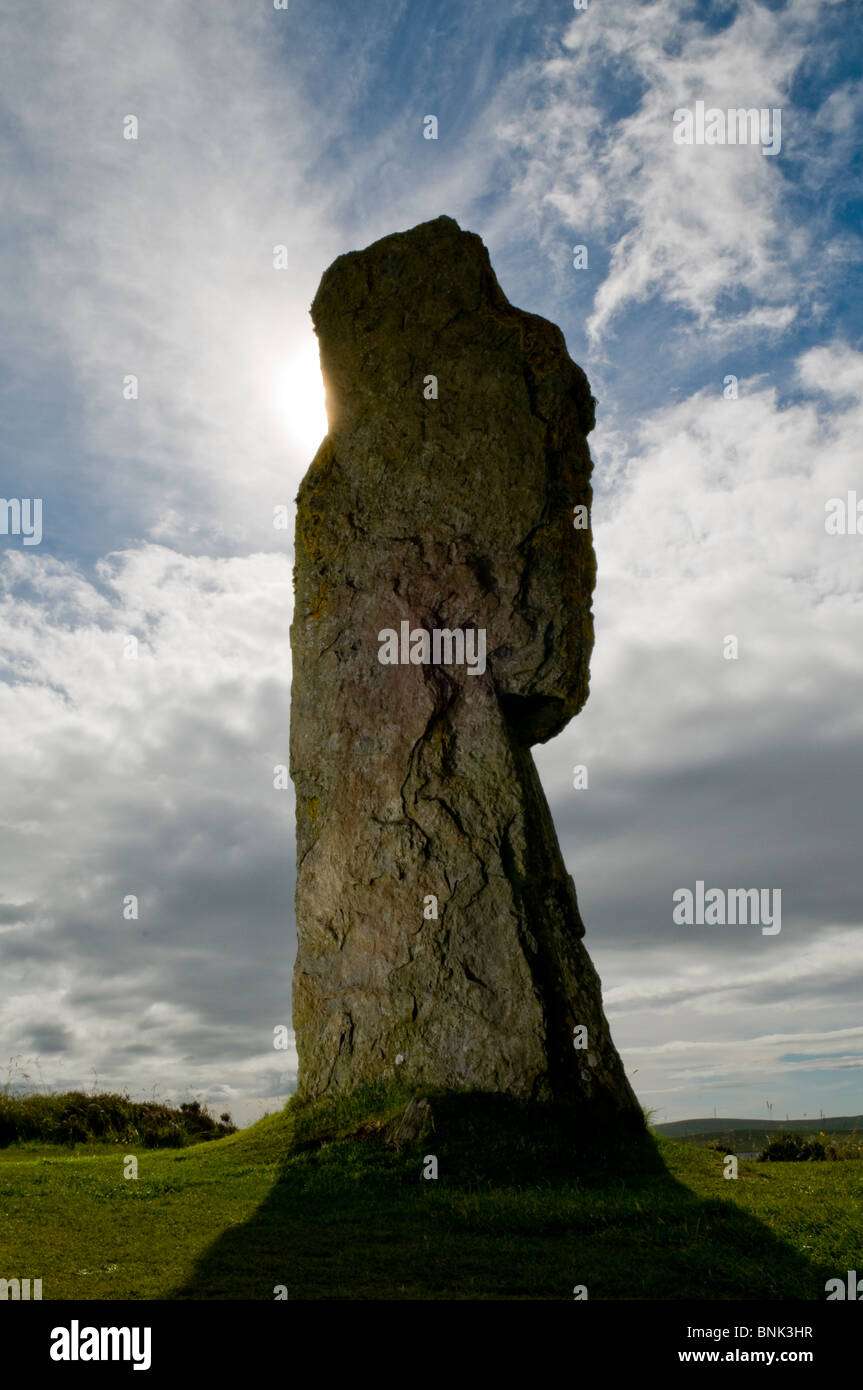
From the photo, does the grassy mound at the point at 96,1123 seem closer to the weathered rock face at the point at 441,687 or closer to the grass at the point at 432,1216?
the grass at the point at 432,1216

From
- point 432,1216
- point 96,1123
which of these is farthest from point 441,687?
point 96,1123

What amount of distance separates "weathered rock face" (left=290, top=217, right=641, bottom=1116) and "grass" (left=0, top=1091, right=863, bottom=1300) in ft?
3.00

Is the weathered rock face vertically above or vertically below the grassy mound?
above

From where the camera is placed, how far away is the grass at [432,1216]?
7430 mm

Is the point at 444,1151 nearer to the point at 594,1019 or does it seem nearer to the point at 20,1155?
the point at 594,1019

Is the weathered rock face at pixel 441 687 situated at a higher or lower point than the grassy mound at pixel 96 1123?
higher

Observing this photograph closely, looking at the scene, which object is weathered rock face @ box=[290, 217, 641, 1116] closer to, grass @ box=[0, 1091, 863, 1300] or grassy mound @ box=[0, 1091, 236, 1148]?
grass @ box=[0, 1091, 863, 1300]

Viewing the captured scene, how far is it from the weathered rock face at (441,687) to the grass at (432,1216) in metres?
0.91

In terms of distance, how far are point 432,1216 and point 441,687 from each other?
632 cm

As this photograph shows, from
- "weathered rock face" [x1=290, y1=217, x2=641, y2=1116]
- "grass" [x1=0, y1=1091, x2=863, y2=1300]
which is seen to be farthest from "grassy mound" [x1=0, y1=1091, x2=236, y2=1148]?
"weathered rock face" [x1=290, y1=217, x2=641, y2=1116]

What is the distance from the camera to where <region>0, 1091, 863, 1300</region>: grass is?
7.43m

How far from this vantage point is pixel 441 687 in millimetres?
13656

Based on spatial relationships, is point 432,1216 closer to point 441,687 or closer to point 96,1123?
point 441,687

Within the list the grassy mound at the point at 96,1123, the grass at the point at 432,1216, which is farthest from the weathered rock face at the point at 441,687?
the grassy mound at the point at 96,1123
